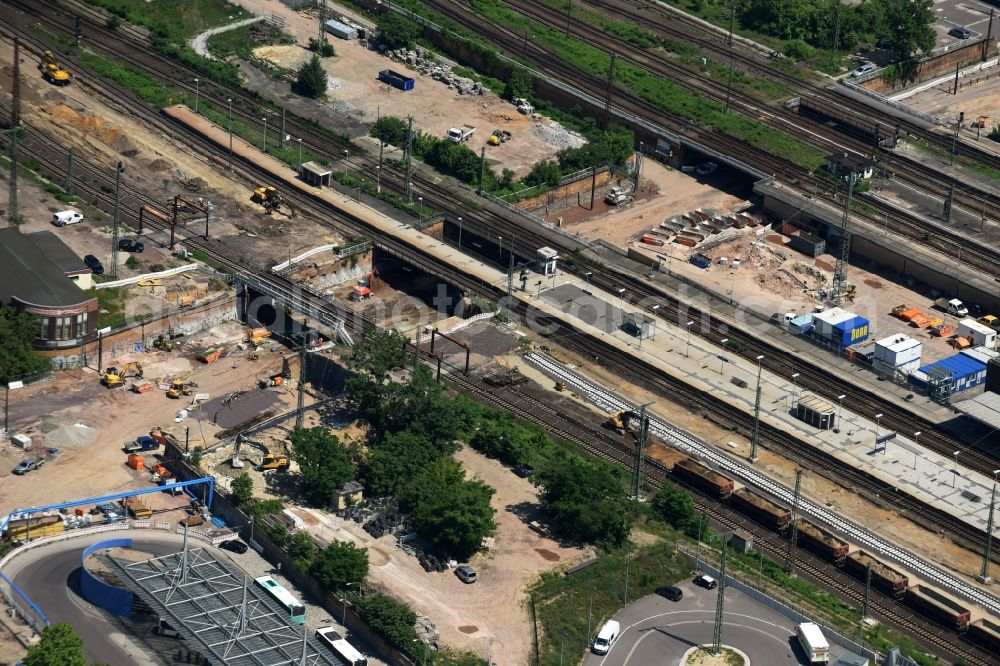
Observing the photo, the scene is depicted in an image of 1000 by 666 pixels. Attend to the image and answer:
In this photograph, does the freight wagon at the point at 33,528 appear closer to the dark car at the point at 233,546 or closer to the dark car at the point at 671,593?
the dark car at the point at 233,546

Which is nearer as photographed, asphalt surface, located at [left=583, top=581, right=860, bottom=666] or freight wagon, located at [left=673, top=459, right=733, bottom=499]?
asphalt surface, located at [left=583, top=581, right=860, bottom=666]

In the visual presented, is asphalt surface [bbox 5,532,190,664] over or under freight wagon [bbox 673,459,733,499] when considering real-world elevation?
under

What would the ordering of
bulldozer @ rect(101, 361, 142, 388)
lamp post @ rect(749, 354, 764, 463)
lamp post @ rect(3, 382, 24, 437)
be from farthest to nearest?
lamp post @ rect(749, 354, 764, 463), bulldozer @ rect(101, 361, 142, 388), lamp post @ rect(3, 382, 24, 437)

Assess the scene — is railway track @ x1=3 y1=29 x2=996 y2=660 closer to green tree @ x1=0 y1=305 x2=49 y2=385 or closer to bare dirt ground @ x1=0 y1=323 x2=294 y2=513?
bare dirt ground @ x1=0 y1=323 x2=294 y2=513

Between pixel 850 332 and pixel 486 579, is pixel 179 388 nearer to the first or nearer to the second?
pixel 486 579

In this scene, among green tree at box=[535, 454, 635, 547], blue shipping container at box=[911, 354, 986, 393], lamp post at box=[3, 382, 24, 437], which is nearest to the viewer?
green tree at box=[535, 454, 635, 547]

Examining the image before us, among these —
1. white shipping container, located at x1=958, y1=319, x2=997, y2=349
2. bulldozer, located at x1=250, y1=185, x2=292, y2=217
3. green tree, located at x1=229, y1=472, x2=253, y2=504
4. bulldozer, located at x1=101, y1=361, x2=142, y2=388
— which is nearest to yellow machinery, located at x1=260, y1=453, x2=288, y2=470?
green tree, located at x1=229, y1=472, x2=253, y2=504

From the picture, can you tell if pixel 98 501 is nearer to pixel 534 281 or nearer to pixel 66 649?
pixel 66 649
